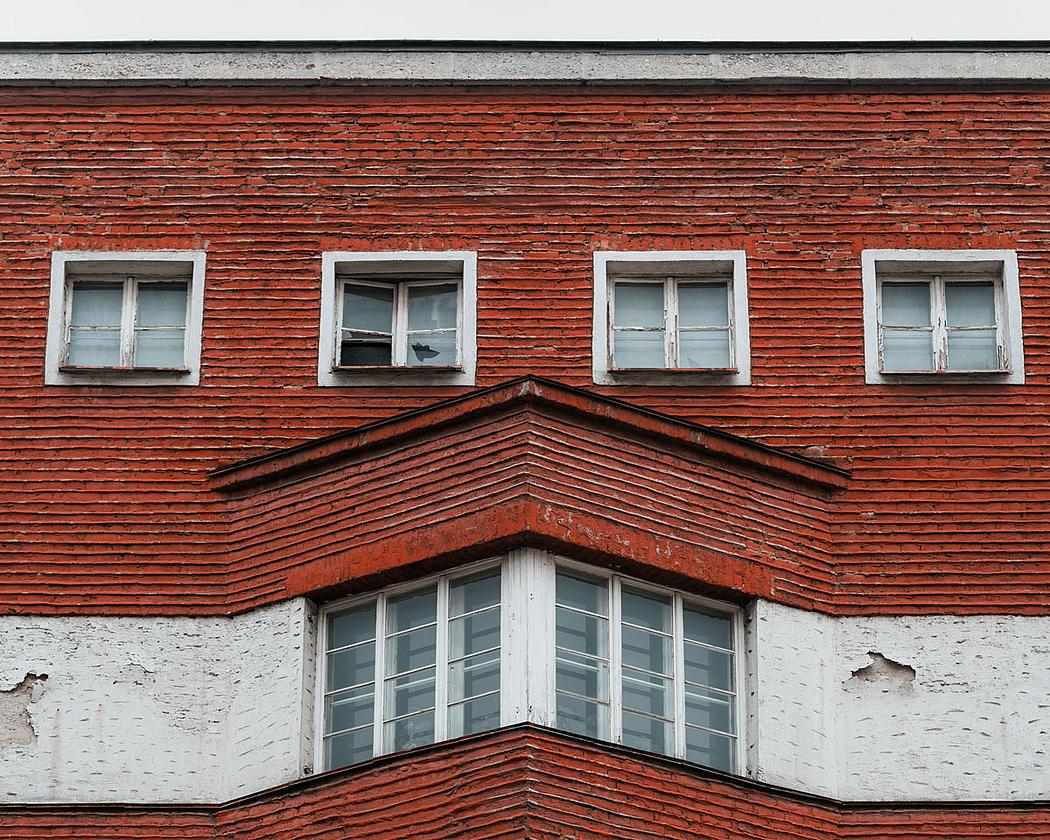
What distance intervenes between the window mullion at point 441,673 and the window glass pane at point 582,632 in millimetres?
1057

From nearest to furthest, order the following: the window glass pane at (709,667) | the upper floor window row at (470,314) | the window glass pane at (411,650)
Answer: the window glass pane at (411,650) < the window glass pane at (709,667) < the upper floor window row at (470,314)

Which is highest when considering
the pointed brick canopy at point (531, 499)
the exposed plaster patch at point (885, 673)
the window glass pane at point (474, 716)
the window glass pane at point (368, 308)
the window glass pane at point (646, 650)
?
the window glass pane at point (368, 308)

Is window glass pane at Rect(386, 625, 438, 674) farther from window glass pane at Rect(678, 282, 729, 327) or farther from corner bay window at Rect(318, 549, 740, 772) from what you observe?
window glass pane at Rect(678, 282, 729, 327)

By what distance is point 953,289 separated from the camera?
24828 millimetres

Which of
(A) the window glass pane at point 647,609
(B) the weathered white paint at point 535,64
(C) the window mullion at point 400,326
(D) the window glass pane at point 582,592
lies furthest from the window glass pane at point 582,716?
(B) the weathered white paint at point 535,64

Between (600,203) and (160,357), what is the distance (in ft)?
15.7

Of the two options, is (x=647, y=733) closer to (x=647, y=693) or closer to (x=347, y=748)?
(x=647, y=693)

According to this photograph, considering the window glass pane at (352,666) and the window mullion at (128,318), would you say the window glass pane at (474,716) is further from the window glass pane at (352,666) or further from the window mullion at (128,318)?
the window mullion at (128,318)

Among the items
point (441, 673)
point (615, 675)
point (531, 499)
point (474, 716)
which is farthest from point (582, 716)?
point (531, 499)

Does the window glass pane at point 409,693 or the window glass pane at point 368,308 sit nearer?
the window glass pane at point 409,693

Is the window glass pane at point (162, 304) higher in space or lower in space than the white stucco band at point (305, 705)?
higher

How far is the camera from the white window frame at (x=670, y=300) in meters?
24.1

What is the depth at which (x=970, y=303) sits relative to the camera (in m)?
24.8

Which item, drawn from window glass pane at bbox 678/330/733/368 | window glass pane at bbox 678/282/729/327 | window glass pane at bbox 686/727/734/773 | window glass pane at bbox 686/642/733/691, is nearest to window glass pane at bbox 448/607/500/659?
window glass pane at bbox 686/642/733/691
